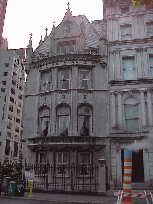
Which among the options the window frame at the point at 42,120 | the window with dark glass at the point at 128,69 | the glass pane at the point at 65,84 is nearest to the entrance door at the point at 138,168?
the window with dark glass at the point at 128,69

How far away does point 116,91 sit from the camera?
A: 838 inches

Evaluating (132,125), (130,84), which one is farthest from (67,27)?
(132,125)

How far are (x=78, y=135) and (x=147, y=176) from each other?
663 centimetres

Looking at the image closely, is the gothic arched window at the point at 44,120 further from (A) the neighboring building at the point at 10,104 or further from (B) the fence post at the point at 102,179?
(A) the neighboring building at the point at 10,104

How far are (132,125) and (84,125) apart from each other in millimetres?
4318

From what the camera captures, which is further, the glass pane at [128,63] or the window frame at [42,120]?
the glass pane at [128,63]

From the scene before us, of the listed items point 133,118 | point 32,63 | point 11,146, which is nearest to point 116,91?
point 133,118

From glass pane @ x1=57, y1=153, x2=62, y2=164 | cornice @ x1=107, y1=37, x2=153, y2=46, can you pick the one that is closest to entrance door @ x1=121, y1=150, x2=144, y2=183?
glass pane @ x1=57, y1=153, x2=62, y2=164

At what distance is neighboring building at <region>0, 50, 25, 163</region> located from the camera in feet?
201

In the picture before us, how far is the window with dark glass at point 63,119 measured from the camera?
2120 centimetres

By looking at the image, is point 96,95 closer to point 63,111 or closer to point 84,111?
point 84,111

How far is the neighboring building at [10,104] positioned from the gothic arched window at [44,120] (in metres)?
40.4

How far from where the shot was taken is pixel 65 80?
22.8 meters

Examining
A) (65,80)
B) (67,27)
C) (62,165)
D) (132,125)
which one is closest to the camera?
(62,165)
